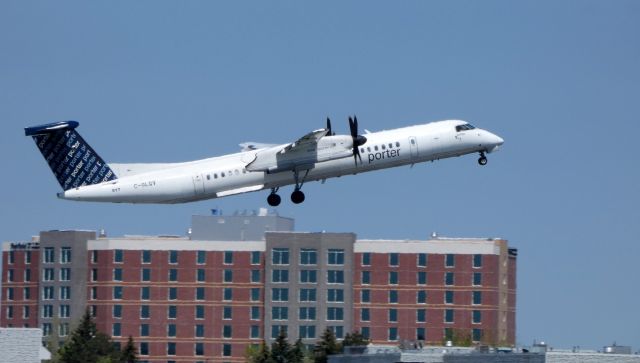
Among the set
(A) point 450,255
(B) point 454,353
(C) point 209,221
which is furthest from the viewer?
(C) point 209,221

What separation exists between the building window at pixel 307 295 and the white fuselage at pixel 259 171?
55.4 metres

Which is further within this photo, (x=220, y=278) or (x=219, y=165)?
(x=220, y=278)

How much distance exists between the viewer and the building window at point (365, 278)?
129625mm

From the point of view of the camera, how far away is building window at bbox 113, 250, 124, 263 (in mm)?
132125

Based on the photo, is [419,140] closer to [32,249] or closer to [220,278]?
[220,278]

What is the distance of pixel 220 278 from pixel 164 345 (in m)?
7.21

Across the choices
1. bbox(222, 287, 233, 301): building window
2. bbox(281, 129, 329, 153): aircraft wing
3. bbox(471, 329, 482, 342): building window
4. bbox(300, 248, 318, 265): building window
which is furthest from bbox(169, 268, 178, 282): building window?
bbox(281, 129, 329, 153): aircraft wing

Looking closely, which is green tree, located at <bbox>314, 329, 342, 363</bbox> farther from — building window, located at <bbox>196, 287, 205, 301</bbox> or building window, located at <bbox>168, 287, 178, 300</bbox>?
building window, located at <bbox>168, 287, 178, 300</bbox>

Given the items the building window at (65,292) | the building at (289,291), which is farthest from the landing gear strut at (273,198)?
the building window at (65,292)

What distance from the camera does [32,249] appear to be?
136875 millimetres

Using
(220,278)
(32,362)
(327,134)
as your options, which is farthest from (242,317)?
(327,134)

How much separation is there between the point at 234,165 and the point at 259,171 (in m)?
1.19

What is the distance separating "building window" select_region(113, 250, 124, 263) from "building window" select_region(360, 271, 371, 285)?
20.3 metres

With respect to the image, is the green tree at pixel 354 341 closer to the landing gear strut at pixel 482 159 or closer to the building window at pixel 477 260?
the building window at pixel 477 260
